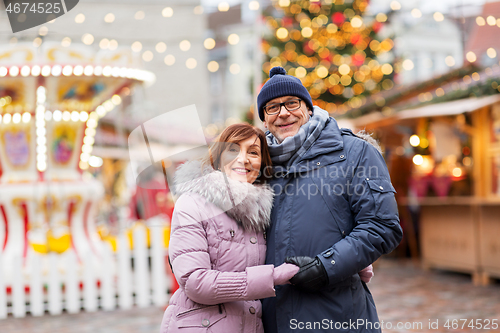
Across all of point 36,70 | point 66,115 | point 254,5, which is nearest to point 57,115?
point 66,115

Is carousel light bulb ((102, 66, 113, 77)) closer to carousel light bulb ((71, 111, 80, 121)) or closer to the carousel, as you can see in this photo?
the carousel

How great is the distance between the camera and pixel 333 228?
216cm

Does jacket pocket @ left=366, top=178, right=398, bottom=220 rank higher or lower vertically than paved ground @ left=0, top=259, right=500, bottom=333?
higher

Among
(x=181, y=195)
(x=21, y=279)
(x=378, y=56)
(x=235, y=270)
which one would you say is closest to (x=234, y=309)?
(x=235, y=270)

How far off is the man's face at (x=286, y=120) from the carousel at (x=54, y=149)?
4873mm

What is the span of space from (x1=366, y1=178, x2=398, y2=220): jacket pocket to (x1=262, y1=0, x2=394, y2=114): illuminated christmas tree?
11304 millimetres

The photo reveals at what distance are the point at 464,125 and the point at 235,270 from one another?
6.46 metres

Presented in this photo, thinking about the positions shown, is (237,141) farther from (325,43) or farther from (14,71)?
(325,43)

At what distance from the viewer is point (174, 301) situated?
2.20 metres

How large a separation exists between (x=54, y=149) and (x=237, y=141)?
586 centimetres

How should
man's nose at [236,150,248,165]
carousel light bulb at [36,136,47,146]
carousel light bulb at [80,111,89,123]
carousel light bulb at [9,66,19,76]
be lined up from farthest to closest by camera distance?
1. carousel light bulb at [80,111,89,123]
2. carousel light bulb at [36,136,47,146]
3. carousel light bulb at [9,66,19,76]
4. man's nose at [236,150,248,165]

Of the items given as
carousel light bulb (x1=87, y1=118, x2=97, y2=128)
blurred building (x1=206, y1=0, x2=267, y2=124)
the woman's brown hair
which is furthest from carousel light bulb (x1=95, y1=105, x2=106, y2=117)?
the woman's brown hair

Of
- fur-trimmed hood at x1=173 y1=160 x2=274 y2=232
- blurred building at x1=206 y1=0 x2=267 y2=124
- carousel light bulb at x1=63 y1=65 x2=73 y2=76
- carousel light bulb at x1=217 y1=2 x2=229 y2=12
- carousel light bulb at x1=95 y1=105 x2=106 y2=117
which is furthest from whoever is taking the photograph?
blurred building at x1=206 y1=0 x2=267 y2=124

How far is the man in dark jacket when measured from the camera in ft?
6.79
